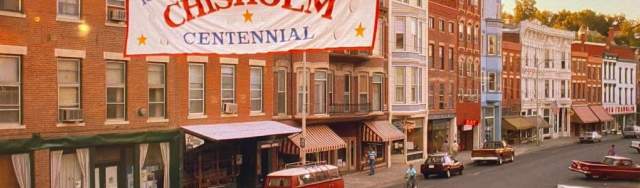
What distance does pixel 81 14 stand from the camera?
25641mm

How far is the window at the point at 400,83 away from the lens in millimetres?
48969

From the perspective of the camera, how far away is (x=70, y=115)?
2506cm

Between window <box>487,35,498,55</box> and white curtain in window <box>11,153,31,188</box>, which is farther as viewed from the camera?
window <box>487,35,498,55</box>

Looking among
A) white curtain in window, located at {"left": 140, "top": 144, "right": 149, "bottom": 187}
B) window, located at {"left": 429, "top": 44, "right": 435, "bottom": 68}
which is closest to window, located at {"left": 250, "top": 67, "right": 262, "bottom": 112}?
white curtain in window, located at {"left": 140, "top": 144, "right": 149, "bottom": 187}

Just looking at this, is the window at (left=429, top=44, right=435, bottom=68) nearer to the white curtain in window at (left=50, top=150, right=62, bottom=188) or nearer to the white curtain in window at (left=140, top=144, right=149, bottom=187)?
the white curtain in window at (left=140, top=144, right=149, bottom=187)

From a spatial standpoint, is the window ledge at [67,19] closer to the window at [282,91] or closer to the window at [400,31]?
the window at [282,91]

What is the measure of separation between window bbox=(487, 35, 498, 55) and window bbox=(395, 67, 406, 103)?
738 inches

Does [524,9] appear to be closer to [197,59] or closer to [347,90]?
[347,90]

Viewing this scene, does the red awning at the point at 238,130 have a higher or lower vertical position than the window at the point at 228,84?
lower

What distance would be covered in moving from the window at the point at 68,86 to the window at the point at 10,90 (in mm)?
1447

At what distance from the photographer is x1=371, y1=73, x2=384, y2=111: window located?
150ft

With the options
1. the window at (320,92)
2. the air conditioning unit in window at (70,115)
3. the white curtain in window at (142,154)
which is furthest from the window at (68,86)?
the window at (320,92)

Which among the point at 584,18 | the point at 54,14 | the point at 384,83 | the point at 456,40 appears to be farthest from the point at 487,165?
the point at 584,18

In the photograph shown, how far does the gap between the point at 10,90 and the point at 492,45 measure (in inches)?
1901
